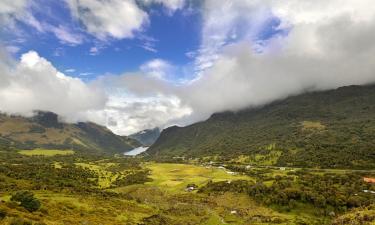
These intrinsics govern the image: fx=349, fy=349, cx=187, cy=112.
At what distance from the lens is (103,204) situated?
586 ft

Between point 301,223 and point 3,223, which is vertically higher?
point 3,223

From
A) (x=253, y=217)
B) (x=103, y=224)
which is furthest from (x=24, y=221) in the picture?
(x=253, y=217)

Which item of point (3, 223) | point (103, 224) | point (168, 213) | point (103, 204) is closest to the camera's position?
point (3, 223)

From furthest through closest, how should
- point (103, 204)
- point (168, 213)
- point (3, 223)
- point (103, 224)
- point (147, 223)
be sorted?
1. point (168, 213)
2. point (103, 204)
3. point (147, 223)
4. point (103, 224)
5. point (3, 223)

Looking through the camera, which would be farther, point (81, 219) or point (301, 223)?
point (301, 223)

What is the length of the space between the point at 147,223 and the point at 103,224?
1022 inches

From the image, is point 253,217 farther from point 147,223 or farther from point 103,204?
point 103,204

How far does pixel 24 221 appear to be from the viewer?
308 ft

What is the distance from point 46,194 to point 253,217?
112 m

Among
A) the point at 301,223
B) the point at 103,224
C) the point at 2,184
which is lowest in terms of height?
the point at 301,223

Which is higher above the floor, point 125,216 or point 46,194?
point 46,194

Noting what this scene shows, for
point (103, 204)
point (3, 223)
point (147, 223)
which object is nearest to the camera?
point (3, 223)

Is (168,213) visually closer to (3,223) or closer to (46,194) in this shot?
(46,194)

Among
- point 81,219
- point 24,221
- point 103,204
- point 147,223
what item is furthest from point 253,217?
point 24,221
